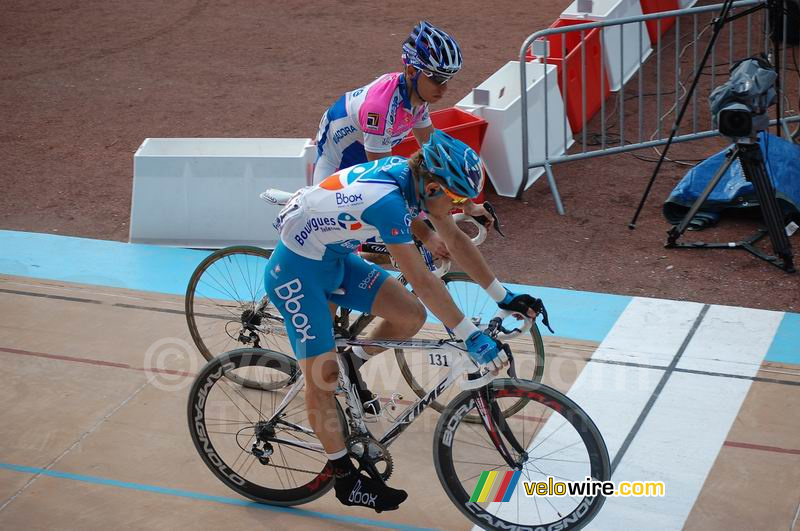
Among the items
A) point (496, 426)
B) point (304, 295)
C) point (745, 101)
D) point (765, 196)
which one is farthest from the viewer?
point (765, 196)

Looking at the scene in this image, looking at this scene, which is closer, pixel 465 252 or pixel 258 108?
pixel 465 252

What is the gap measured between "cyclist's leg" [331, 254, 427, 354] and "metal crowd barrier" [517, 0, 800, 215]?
3.54 m

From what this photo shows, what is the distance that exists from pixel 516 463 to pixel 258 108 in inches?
279

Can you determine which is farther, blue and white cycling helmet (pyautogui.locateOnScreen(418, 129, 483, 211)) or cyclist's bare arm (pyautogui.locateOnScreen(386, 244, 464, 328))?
cyclist's bare arm (pyautogui.locateOnScreen(386, 244, 464, 328))

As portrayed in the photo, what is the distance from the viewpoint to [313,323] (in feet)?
13.4

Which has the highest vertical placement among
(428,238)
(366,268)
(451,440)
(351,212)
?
(351,212)

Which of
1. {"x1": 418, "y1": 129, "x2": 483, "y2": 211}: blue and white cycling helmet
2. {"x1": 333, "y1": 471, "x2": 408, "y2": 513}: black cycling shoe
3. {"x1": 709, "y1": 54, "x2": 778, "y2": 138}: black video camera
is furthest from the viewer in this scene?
{"x1": 709, "y1": 54, "x2": 778, "y2": 138}: black video camera

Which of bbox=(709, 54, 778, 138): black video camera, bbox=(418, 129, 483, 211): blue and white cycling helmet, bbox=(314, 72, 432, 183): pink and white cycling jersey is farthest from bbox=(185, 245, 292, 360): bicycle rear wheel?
bbox=(709, 54, 778, 138): black video camera

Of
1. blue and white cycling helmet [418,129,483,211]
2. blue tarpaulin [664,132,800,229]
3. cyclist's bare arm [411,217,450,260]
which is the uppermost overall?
blue and white cycling helmet [418,129,483,211]

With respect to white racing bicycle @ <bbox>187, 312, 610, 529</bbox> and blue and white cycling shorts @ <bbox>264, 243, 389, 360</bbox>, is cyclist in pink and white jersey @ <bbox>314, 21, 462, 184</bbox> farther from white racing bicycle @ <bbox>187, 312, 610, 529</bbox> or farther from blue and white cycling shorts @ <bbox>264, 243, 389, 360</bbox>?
white racing bicycle @ <bbox>187, 312, 610, 529</bbox>

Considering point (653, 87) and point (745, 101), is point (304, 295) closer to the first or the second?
point (745, 101)

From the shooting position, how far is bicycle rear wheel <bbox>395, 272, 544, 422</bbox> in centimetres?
487

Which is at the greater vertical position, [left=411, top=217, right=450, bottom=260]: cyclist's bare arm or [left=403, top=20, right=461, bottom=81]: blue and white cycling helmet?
[left=403, top=20, right=461, bottom=81]: blue and white cycling helmet

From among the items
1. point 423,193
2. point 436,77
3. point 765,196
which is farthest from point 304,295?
point 765,196
